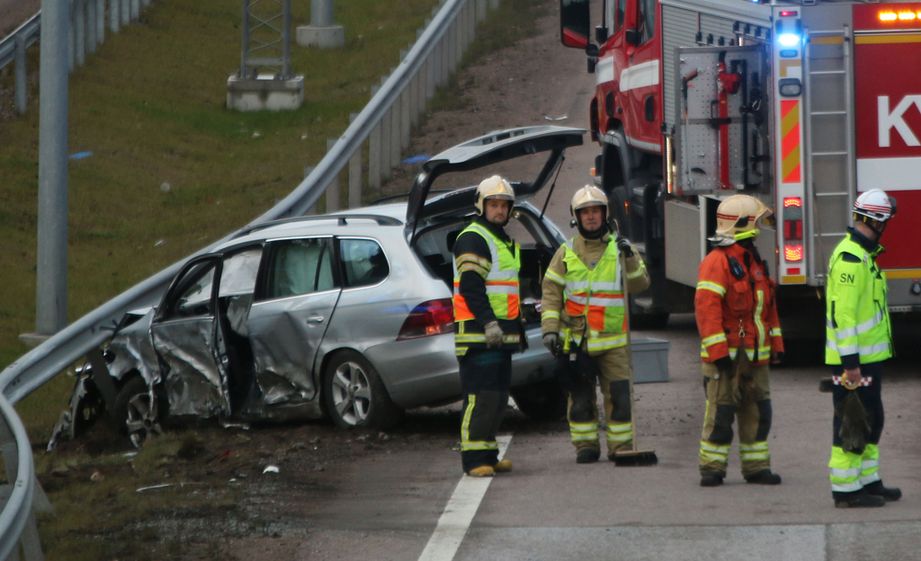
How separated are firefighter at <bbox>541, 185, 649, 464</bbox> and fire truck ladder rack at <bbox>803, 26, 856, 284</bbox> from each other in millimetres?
2763

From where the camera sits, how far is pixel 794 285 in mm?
12930

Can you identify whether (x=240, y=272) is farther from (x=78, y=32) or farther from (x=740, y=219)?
(x=78, y=32)

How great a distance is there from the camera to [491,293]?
10344 mm

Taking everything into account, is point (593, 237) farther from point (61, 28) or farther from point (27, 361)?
point (61, 28)

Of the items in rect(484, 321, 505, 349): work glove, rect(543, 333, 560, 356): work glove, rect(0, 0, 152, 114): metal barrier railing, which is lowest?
rect(543, 333, 560, 356): work glove

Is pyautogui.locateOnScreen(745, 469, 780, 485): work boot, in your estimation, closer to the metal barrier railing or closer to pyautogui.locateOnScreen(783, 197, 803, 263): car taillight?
pyautogui.locateOnScreen(783, 197, 803, 263): car taillight

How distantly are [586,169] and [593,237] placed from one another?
1284cm

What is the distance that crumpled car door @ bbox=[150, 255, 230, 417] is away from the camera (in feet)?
39.9

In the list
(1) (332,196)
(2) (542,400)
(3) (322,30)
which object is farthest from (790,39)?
(3) (322,30)

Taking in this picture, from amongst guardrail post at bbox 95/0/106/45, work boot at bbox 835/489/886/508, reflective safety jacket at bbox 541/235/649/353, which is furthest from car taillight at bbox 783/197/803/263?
guardrail post at bbox 95/0/106/45

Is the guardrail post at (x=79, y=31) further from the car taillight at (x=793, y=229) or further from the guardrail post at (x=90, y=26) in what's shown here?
the car taillight at (x=793, y=229)

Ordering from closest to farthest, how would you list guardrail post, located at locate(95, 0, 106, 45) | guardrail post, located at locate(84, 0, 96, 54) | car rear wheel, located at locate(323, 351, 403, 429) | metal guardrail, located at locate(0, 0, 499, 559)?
→ metal guardrail, located at locate(0, 0, 499, 559) → car rear wheel, located at locate(323, 351, 403, 429) → guardrail post, located at locate(84, 0, 96, 54) → guardrail post, located at locate(95, 0, 106, 45)

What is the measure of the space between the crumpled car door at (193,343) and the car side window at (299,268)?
1.51 feet

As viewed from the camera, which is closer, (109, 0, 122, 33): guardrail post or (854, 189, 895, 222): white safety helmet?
(854, 189, 895, 222): white safety helmet
